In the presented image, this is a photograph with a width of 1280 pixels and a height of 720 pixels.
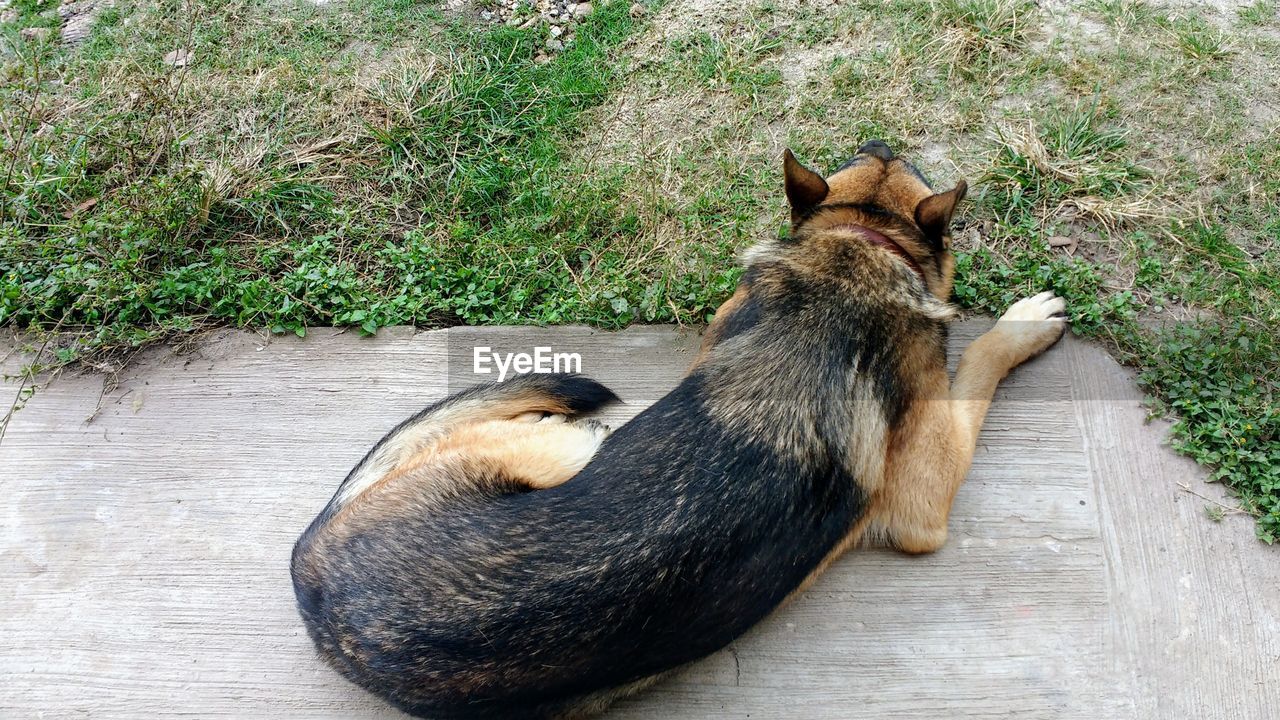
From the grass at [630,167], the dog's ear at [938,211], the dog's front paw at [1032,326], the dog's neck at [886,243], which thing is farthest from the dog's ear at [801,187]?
the dog's front paw at [1032,326]

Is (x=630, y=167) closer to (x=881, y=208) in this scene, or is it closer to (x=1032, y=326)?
(x=881, y=208)

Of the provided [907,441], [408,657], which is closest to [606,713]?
[408,657]

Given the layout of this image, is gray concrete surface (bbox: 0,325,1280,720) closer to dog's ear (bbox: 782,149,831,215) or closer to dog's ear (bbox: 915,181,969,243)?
dog's ear (bbox: 915,181,969,243)

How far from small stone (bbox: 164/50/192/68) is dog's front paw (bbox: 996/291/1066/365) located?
572 centimetres

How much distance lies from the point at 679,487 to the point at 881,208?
66.0 inches

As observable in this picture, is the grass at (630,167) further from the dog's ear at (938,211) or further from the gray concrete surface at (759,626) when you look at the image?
the dog's ear at (938,211)

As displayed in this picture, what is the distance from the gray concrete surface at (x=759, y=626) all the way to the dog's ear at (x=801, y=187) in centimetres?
94

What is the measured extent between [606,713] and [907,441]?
1.70 m

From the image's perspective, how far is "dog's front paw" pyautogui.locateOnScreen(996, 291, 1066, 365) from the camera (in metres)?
3.58

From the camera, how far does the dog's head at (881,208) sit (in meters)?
3.28

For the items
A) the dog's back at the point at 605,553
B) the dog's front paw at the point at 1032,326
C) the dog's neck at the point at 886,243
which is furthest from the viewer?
the dog's front paw at the point at 1032,326

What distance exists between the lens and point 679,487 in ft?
8.58

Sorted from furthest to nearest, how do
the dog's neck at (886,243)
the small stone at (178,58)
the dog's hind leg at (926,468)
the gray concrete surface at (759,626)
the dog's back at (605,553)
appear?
the small stone at (178,58) < the dog's neck at (886,243) < the dog's hind leg at (926,468) < the gray concrete surface at (759,626) < the dog's back at (605,553)

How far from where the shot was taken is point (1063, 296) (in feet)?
12.3
